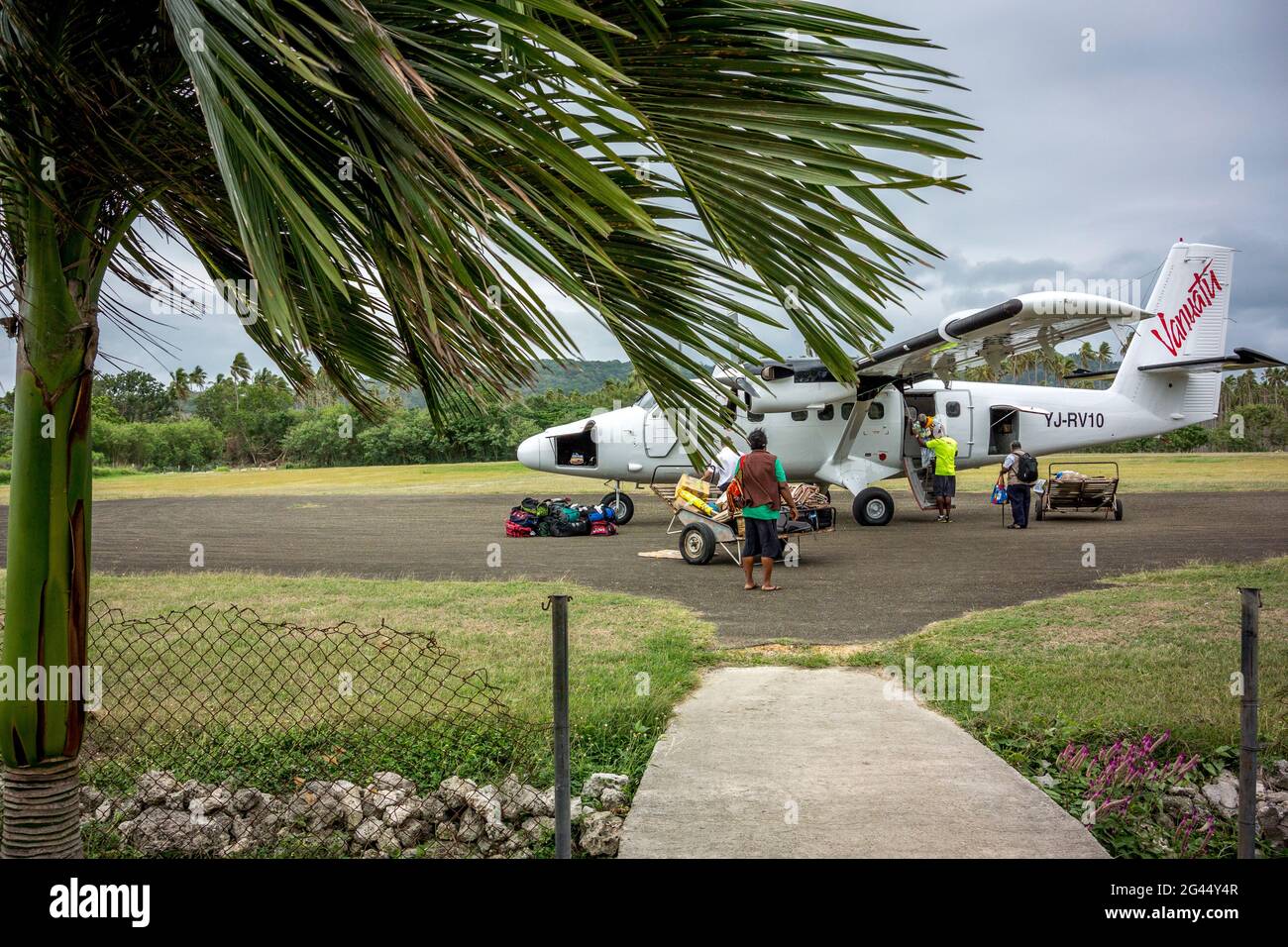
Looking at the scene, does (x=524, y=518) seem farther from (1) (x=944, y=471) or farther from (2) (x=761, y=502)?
(1) (x=944, y=471)

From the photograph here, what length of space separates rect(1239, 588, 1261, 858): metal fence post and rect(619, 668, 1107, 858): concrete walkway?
20.6 inches

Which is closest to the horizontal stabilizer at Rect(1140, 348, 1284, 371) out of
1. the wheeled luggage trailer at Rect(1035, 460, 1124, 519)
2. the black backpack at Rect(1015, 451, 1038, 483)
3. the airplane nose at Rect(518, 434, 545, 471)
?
the wheeled luggage trailer at Rect(1035, 460, 1124, 519)

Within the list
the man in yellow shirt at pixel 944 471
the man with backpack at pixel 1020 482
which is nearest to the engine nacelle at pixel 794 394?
the man in yellow shirt at pixel 944 471

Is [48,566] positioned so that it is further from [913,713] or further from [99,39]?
[913,713]

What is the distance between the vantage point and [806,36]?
68.7 inches

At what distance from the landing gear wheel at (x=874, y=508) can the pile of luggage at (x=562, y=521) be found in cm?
470

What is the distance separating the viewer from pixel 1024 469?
16.2 meters

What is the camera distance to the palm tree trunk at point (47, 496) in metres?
2.40

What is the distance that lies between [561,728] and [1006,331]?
37.5 feet

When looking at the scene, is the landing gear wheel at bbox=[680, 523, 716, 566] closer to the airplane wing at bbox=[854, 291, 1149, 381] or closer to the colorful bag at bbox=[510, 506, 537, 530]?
the airplane wing at bbox=[854, 291, 1149, 381]

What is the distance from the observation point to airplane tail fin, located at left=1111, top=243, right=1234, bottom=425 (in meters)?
20.4

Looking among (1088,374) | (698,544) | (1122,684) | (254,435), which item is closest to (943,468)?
(1088,374)

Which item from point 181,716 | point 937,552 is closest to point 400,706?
point 181,716

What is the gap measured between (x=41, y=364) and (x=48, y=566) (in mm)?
537
